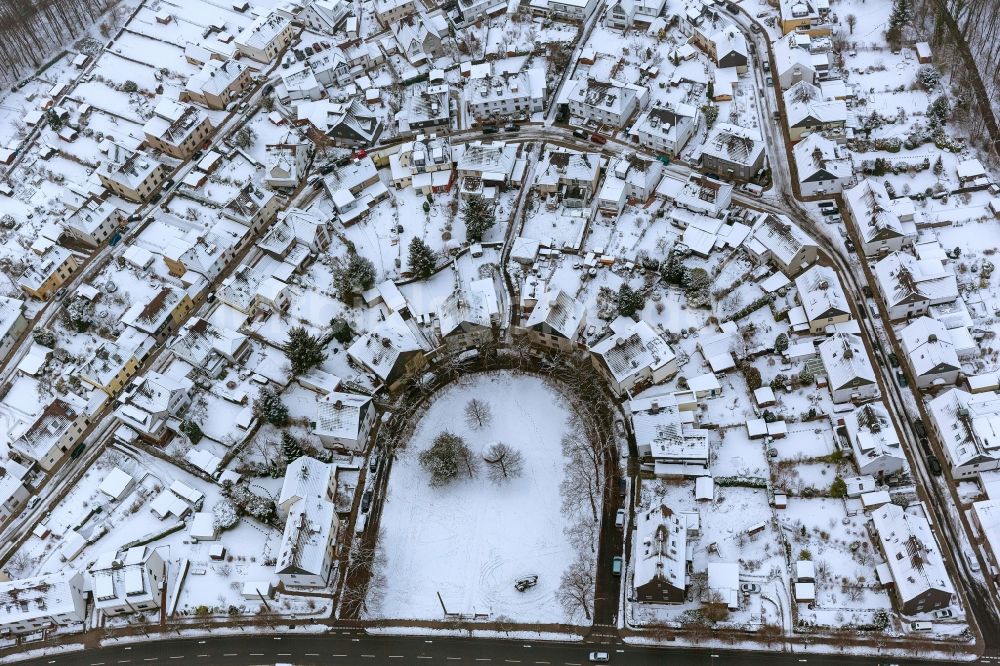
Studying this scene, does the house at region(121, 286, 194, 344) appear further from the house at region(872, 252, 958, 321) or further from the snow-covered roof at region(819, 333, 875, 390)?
the house at region(872, 252, 958, 321)

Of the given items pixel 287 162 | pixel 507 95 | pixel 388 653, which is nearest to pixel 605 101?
pixel 507 95

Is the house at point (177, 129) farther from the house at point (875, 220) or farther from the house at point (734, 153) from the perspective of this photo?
the house at point (875, 220)

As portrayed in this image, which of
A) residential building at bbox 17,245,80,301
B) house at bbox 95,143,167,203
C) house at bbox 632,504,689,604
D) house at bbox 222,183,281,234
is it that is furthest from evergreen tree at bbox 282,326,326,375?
house at bbox 95,143,167,203

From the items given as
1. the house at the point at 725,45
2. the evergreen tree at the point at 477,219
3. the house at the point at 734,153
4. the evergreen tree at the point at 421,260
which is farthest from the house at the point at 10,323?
the house at the point at 725,45

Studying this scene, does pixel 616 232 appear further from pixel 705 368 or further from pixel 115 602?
pixel 115 602

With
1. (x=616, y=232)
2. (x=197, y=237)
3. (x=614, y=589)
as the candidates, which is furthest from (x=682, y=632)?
(x=197, y=237)

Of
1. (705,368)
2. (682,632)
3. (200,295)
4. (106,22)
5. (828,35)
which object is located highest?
(106,22)
